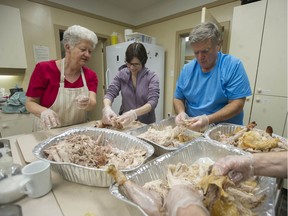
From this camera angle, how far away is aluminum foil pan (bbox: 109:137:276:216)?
0.65m

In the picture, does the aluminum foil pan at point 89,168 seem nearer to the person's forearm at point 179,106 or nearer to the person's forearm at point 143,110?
the person's forearm at point 143,110

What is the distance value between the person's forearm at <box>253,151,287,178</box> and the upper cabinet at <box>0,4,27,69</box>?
11.3ft

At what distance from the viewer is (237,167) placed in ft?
2.28

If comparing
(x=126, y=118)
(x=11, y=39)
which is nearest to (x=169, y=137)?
(x=126, y=118)

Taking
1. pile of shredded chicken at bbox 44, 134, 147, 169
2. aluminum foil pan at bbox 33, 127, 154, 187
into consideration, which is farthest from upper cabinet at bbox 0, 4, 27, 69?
pile of shredded chicken at bbox 44, 134, 147, 169

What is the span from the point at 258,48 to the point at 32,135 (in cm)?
295

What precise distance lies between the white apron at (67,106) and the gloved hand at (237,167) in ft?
4.81

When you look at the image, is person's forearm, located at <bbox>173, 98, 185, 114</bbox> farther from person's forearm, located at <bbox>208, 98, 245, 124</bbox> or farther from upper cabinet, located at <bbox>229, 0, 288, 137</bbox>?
upper cabinet, located at <bbox>229, 0, 288, 137</bbox>

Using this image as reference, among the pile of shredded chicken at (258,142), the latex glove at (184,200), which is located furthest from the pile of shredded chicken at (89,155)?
the pile of shredded chicken at (258,142)

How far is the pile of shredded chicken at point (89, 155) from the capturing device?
35.0 inches

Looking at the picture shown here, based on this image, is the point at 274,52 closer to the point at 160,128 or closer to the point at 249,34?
the point at 249,34

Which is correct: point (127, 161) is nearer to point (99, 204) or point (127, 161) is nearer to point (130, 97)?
point (99, 204)

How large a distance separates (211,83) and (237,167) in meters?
0.98

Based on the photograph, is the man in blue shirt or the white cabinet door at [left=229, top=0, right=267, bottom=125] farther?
the white cabinet door at [left=229, top=0, right=267, bottom=125]
